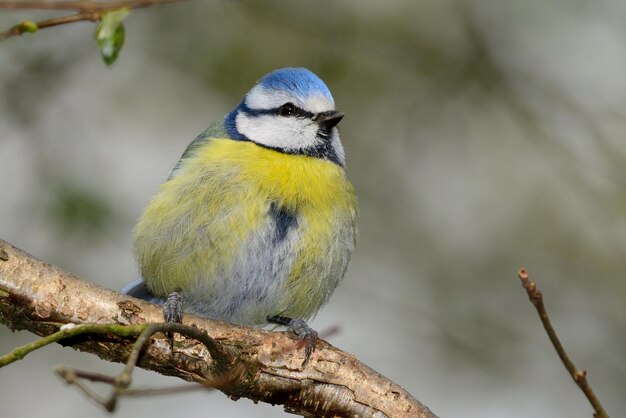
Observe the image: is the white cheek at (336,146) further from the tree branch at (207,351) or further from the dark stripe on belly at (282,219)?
the tree branch at (207,351)

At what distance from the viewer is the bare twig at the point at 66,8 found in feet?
8.01

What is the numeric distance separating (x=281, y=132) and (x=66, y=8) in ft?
7.58

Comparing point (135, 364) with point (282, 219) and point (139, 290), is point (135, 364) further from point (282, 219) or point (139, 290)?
point (139, 290)

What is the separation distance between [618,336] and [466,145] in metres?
2.17

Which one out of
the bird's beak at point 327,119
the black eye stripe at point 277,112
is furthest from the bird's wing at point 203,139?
the bird's beak at point 327,119

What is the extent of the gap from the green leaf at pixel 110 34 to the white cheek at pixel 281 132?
1740mm

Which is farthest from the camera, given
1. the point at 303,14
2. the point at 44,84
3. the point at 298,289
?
the point at 303,14

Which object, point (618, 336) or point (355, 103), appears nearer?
point (618, 336)

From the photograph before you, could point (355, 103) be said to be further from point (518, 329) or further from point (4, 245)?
point (4, 245)

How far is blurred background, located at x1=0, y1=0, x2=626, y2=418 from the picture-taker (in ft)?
21.7

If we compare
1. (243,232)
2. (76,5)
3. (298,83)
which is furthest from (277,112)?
(76,5)

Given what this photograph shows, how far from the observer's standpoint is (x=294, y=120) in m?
4.76

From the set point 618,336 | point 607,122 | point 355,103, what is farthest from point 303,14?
point 618,336

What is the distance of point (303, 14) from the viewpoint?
22.9 ft
